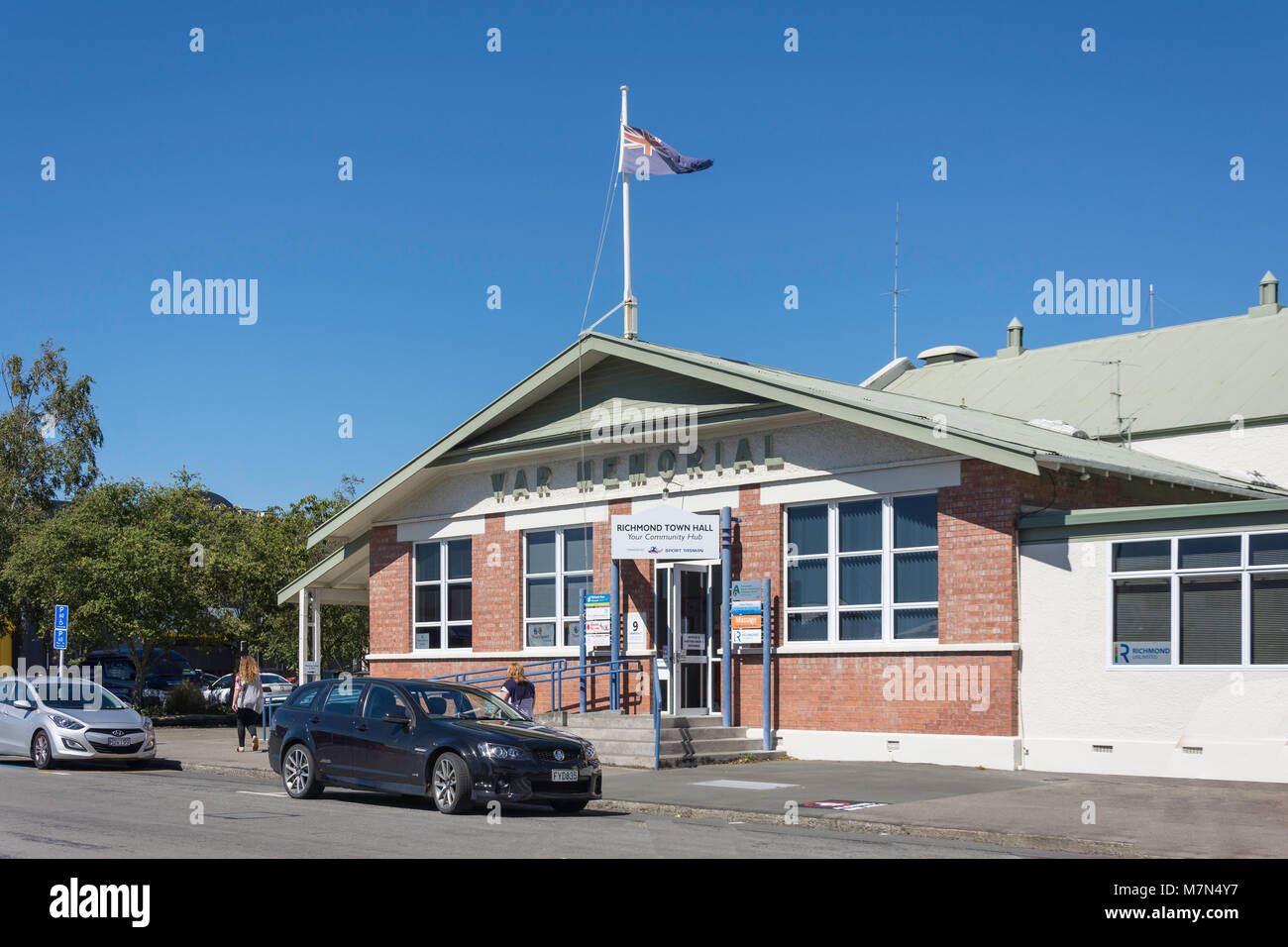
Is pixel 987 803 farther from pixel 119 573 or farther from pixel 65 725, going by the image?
pixel 119 573

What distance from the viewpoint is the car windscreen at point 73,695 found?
21172mm

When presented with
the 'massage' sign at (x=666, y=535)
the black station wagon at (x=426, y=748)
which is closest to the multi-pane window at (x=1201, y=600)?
the 'massage' sign at (x=666, y=535)

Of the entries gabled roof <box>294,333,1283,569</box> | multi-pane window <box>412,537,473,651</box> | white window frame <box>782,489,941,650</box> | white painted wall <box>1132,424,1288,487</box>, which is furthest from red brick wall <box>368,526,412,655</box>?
white painted wall <box>1132,424,1288,487</box>

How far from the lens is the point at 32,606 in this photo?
42.7 metres

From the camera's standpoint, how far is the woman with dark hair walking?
23.7 meters

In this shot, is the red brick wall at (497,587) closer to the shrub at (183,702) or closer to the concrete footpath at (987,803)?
the concrete footpath at (987,803)

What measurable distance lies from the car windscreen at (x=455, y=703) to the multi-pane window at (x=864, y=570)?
6555 millimetres

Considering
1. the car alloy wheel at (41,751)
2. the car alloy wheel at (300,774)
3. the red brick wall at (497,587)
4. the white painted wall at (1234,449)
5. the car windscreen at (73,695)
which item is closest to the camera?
the car alloy wheel at (300,774)

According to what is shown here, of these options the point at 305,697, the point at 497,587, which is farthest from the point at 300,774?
the point at 497,587

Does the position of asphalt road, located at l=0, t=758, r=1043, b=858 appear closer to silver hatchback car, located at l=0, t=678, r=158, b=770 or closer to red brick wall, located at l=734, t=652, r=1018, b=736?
silver hatchback car, located at l=0, t=678, r=158, b=770

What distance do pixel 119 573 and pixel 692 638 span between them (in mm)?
20082

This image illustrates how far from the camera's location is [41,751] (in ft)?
66.9
